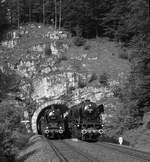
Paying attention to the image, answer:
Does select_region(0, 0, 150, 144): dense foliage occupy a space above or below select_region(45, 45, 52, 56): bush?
above

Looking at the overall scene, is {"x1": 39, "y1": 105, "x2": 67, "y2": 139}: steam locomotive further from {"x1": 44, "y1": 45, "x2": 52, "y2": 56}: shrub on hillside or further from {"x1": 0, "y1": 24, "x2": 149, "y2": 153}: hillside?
{"x1": 44, "y1": 45, "x2": 52, "y2": 56}: shrub on hillside

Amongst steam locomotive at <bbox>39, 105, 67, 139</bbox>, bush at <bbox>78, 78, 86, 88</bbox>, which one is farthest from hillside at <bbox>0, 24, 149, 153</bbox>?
steam locomotive at <bbox>39, 105, 67, 139</bbox>

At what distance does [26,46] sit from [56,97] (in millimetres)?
18036

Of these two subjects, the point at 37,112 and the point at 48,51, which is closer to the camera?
the point at 37,112

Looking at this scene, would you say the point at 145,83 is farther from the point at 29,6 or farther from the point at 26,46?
the point at 29,6

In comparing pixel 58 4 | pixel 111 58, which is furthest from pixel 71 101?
pixel 58 4

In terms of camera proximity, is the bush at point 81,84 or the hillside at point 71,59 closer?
the bush at point 81,84

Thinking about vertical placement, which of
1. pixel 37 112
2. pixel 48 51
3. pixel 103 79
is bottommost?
pixel 37 112

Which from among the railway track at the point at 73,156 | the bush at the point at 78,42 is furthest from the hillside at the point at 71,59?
the railway track at the point at 73,156

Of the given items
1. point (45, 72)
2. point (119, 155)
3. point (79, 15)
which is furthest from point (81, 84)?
point (119, 155)

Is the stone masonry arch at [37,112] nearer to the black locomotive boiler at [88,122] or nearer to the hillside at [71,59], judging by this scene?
the hillside at [71,59]

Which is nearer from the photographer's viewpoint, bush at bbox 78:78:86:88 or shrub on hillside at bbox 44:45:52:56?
bush at bbox 78:78:86:88

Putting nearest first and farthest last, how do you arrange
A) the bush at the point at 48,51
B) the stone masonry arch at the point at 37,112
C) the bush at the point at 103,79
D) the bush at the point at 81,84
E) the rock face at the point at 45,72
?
the stone masonry arch at the point at 37,112 → the rock face at the point at 45,72 → the bush at the point at 103,79 → the bush at the point at 81,84 → the bush at the point at 48,51

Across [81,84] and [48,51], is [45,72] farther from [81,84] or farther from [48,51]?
[81,84]
